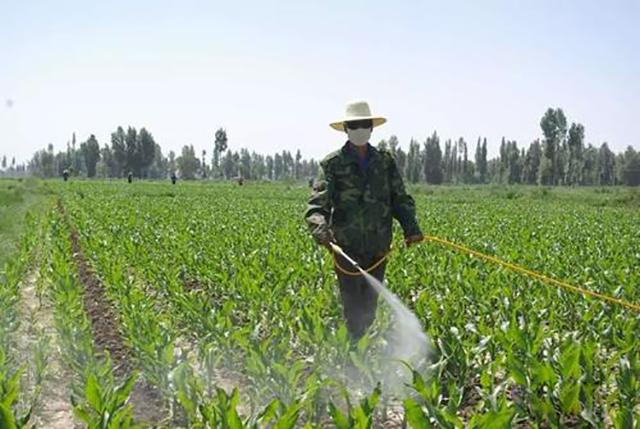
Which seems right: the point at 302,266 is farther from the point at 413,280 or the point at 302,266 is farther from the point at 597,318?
the point at 597,318

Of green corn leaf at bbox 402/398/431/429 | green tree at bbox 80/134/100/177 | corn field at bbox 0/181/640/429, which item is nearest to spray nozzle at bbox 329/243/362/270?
corn field at bbox 0/181/640/429

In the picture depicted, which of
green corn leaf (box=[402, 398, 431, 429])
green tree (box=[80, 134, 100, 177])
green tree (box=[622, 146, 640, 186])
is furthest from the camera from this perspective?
green tree (box=[80, 134, 100, 177])

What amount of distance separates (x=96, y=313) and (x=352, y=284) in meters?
4.05

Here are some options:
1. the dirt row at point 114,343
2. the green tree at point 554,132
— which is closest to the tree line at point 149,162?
the green tree at point 554,132

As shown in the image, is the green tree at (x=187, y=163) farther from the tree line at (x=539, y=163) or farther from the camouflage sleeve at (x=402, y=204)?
the camouflage sleeve at (x=402, y=204)

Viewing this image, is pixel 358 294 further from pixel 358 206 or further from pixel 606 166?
pixel 606 166

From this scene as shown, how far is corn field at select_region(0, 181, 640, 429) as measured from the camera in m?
3.78

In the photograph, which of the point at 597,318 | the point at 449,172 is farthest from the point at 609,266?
the point at 449,172

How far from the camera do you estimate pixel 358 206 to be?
541 centimetres

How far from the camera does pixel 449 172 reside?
113312 millimetres

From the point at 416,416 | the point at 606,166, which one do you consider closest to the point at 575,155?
the point at 606,166

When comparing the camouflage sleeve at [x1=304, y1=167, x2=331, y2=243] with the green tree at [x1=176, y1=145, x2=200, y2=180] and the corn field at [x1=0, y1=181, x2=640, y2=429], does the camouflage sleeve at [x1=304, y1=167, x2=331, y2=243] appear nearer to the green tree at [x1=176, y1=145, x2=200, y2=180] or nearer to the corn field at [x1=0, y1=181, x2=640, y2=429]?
the corn field at [x1=0, y1=181, x2=640, y2=429]

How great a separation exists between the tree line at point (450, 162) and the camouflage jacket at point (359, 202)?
7329cm

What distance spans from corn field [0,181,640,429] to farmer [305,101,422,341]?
506mm
